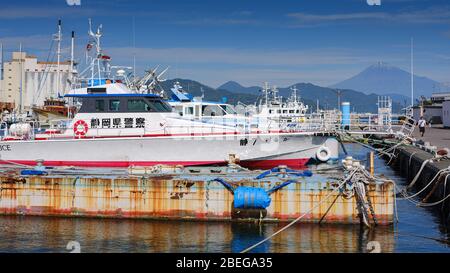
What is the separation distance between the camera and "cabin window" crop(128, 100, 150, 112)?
91.8 ft

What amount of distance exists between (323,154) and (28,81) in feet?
373

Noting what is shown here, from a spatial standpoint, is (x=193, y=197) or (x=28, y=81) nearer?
(x=193, y=197)

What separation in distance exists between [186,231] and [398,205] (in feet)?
31.5

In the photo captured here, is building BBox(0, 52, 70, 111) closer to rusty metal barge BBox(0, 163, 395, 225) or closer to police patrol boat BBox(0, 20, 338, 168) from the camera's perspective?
police patrol boat BBox(0, 20, 338, 168)

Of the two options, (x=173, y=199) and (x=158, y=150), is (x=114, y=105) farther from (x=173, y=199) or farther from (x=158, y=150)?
(x=173, y=199)

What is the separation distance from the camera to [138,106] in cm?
2802

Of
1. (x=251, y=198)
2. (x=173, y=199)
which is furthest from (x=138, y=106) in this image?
(x=251, y=198)

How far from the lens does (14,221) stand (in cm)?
1800

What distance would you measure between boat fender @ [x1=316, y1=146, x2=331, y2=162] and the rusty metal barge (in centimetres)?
1045

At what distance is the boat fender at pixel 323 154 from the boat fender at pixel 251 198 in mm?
13126

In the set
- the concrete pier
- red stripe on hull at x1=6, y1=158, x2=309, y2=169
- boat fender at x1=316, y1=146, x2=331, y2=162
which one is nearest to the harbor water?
the concrete pier

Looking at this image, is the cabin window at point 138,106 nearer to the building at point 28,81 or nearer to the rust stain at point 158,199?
the rust stain at point 158,199
